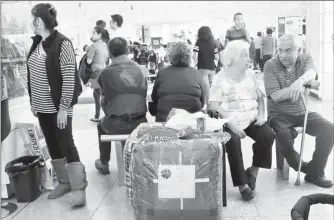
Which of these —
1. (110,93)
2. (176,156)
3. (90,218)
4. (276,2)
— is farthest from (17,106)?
(276,2)

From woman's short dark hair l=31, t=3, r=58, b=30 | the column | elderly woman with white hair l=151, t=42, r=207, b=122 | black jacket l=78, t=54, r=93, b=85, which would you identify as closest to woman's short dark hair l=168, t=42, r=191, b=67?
elderly woman with white hair l=151, t=42, r=207, b=122

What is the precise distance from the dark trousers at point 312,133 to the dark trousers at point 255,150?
0.40ft

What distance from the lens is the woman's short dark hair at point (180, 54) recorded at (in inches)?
121

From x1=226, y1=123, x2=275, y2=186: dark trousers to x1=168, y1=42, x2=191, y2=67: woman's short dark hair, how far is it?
611 millimetres

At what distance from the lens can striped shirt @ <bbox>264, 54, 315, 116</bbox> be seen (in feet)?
10.5

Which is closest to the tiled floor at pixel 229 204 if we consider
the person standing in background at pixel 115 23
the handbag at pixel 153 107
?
the handbag at pixel 153 107

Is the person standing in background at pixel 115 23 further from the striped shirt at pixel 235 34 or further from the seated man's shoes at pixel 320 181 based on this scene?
the seated man's shoes at pixel 320 181

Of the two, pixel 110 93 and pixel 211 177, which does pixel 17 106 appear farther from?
pixel 211 177

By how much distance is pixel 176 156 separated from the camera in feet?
6.81

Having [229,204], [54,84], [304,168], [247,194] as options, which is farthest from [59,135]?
[304,168]

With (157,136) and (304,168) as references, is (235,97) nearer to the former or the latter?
(304,168)

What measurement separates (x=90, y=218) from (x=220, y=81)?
1.29 meters

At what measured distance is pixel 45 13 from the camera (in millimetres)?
2771

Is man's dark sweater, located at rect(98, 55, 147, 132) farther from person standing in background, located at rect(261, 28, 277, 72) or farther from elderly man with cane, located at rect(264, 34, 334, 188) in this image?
person standing in background, located at rect(261, 28, 277, 72)
